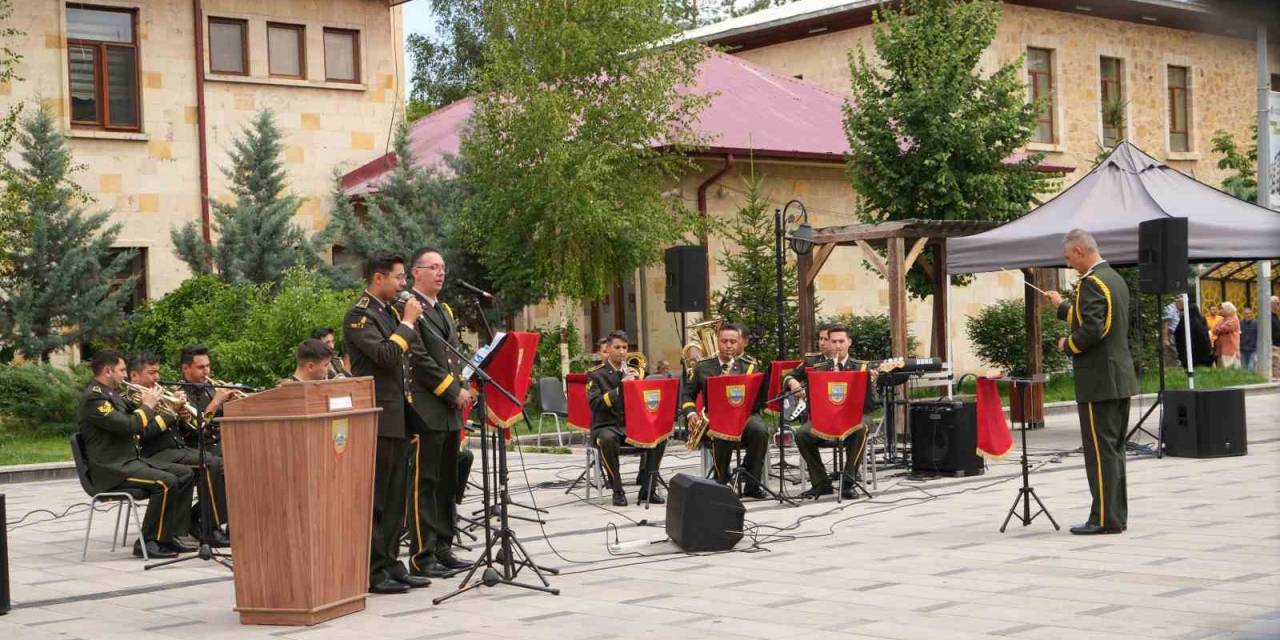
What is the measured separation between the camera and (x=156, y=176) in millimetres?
25078

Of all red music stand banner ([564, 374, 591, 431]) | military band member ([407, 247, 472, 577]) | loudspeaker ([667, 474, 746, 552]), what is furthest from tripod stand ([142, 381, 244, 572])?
red music stand banner ([564, 374, 591, 431])

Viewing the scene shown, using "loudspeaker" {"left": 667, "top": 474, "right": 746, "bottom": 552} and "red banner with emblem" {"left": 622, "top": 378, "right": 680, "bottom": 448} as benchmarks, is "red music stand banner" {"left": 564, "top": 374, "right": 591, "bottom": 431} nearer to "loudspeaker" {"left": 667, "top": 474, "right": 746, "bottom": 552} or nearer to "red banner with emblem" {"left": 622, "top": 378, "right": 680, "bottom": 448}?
"red banner with emblem" {"left": 622, "top": 378, "right": 680, "bottom": 448}

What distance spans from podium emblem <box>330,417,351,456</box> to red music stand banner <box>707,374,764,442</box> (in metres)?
5.47

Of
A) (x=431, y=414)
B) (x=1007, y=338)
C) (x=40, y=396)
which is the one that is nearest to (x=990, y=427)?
(x=431, y=414)

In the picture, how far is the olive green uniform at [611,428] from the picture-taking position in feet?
41.8

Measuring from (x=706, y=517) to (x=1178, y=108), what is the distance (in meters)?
31.5

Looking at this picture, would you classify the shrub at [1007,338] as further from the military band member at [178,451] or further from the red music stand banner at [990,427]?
the military band member at [178,451]

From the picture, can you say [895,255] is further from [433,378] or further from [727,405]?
[433,378]

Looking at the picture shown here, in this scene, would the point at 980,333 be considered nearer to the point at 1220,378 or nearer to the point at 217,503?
the point at 1220,378

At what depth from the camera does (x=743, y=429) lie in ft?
40.9

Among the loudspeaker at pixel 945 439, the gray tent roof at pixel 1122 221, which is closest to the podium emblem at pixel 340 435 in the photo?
the loudspeaker at pixel 945 439

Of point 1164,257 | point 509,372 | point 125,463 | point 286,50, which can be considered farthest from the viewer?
point 286,50

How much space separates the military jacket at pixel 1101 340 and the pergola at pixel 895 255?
308 inches

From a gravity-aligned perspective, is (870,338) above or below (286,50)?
below
